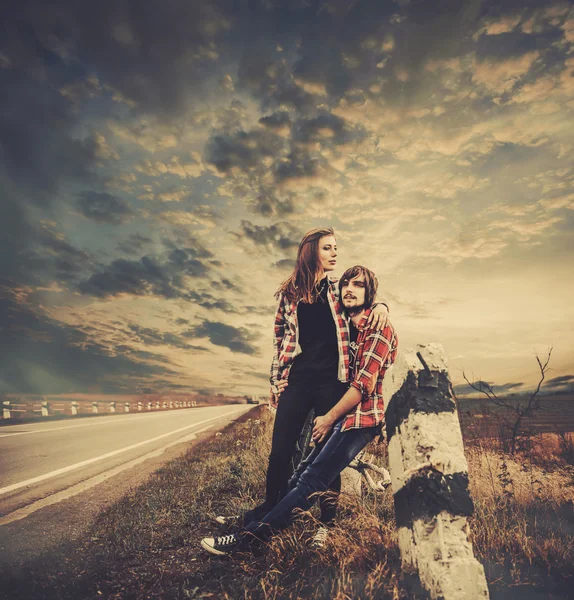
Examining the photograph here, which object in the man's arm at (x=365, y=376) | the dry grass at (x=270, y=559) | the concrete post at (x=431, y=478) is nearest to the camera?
the concrete post at (x=431, y=478)

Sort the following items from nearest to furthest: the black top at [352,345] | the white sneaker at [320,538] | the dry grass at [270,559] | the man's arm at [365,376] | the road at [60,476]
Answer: the dry grass at [270,559], the man's arm at [365,376], the white sneaker at [320,538], the black top at [352,345], the road at [60,476]

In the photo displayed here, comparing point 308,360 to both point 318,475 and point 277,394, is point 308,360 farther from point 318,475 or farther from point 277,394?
point 318,475

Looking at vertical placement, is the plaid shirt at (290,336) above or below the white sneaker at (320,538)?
above

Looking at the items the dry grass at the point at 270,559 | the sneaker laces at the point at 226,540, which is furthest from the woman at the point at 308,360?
the dry grass at the point at 270,559

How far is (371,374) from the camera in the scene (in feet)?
8.25

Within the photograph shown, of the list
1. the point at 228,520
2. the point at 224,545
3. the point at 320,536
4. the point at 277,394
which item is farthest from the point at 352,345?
the point at 228,520

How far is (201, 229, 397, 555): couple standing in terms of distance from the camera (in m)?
2.58

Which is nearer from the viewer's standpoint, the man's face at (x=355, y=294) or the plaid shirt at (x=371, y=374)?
the plaid shirt at (x=371, y=374)

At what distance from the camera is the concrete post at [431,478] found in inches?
82.6

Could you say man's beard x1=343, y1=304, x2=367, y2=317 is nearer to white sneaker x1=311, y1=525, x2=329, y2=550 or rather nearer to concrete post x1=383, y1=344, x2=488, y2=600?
concrete post x1=383, y1=344, x2=488, y2=600

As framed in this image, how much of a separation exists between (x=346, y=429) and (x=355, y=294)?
2.95 ft

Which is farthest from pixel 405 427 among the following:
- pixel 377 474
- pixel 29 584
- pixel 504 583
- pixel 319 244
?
pixel 29 584

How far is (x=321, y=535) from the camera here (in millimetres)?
2756

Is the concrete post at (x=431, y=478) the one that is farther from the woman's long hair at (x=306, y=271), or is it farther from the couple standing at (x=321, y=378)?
the woman's long hair at (x=306, y=271)
